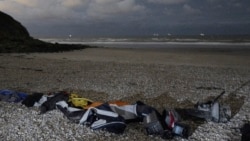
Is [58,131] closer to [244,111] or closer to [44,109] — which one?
[44,109]

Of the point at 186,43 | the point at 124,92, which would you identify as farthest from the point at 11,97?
the point at 186,43

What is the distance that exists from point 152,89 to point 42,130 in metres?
5.57

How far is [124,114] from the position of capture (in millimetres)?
7555

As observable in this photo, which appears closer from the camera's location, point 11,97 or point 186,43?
point 11,97

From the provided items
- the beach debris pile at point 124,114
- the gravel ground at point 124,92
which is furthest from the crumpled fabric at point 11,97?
the beach debris pile at point 124,114

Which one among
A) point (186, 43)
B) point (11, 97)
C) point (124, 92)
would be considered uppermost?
point (186, 43)

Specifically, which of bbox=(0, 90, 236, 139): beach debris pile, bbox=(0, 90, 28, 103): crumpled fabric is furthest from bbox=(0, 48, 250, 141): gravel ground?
bbox=(0, 90, 28, 103): crumpled fabric

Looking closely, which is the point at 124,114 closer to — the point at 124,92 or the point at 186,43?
the point at 124,92

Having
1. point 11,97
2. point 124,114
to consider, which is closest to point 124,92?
point 11,97

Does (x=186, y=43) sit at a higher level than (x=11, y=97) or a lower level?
higher

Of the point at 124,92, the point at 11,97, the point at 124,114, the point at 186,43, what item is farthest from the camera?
the point at 186,43

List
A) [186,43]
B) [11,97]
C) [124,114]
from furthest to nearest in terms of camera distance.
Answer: [186,43], [11,97], [124,114]

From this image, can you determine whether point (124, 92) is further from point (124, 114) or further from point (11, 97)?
point (124, 114)

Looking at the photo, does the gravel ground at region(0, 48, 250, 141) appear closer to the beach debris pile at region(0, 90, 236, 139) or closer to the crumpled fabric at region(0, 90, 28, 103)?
the beach debris pile at region(0, 90, 236, 139)
